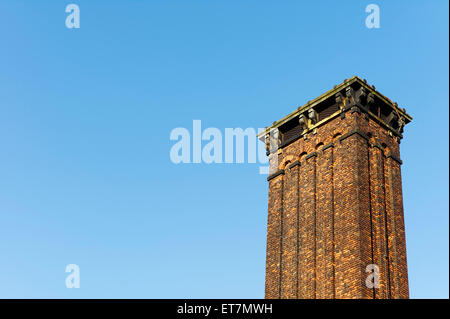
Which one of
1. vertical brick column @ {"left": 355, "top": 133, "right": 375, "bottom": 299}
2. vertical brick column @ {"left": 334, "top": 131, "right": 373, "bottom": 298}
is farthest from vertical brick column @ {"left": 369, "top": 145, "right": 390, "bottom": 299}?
vertical brick column @ {"left": 334, "top": 131, "right": 373, "bottom": 298}

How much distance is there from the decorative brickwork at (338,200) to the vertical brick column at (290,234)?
1.9 inches

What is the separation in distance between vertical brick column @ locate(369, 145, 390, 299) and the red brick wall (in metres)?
0.04

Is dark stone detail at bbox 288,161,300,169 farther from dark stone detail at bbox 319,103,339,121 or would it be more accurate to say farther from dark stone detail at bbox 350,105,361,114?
dark stone detail at bbox 350,105,361,114

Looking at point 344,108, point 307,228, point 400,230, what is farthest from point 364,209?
point 344,108

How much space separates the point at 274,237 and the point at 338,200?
388 centimetres

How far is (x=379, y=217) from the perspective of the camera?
27.0 m

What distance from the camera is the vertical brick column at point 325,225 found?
25391mm

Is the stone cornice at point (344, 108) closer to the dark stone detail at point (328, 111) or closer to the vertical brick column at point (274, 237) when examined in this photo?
the dark stone detail at point (328, 111)

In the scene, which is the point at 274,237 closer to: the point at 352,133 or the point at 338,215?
the point at 338,215

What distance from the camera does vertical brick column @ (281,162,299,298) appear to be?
27172 mm

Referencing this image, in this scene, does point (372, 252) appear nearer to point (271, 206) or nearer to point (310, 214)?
point (310, 214)

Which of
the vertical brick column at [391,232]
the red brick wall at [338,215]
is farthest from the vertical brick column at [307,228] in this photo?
the vertical brick column at [391,232]
